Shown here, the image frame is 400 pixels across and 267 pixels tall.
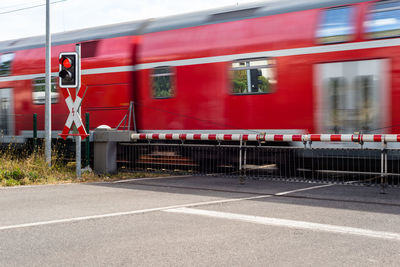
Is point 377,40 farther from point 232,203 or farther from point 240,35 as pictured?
point 232,203

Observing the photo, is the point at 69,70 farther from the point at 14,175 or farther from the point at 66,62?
the point at 14,175

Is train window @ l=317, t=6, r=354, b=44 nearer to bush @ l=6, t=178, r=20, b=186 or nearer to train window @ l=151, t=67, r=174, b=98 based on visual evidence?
train window @ l=151, t=67, r=174, b=98

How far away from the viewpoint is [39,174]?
37.3 feet

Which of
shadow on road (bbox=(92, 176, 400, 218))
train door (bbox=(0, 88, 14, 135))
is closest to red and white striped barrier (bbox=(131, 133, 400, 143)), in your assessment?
shadow on road (bbox=(92, 176, 400, 218))

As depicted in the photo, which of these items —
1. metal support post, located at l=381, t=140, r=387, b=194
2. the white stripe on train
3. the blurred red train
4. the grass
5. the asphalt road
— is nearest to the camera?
the asphalt road

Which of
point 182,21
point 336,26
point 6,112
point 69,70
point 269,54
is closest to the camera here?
point 336,26

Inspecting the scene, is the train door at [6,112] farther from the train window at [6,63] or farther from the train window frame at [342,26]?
the train window frame at [342,26]

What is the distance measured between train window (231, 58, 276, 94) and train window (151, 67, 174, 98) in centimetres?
198

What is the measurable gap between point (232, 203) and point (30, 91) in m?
11.1

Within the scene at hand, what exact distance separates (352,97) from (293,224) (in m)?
5.46

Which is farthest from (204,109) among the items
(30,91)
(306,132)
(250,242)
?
(250,242)

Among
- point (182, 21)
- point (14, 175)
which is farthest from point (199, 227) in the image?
point (182, 21)

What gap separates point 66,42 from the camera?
1634 cm

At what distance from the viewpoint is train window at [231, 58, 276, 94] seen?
12094 mm
